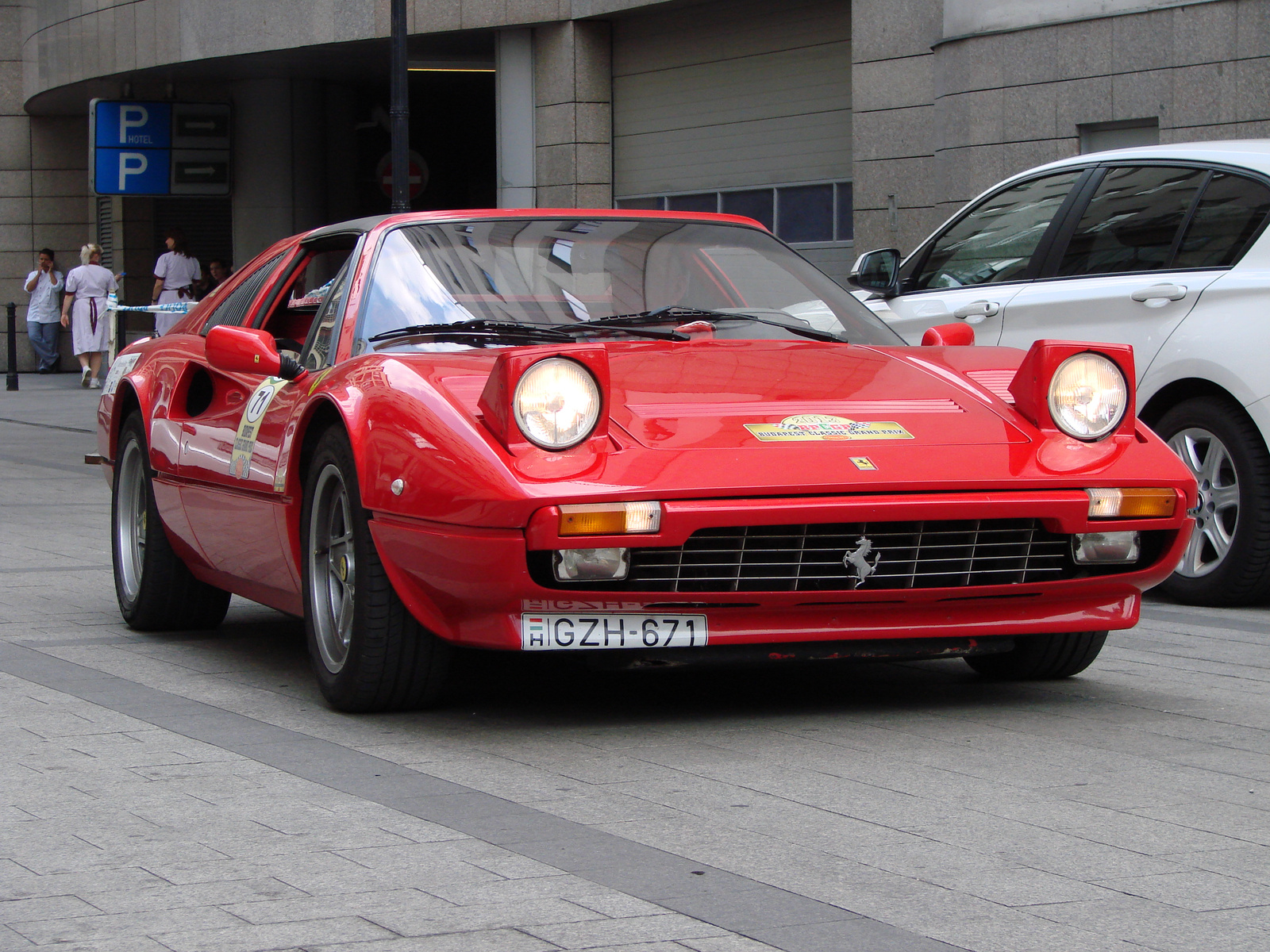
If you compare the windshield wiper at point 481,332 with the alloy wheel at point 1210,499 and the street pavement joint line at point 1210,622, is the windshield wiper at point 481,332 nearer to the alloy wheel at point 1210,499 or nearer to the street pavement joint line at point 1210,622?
the street pavement joint line at point 1210,622

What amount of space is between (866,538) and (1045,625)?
2.00 ft

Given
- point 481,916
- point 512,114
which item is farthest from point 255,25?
point 481,916

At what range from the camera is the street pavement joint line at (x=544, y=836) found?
9.80ft

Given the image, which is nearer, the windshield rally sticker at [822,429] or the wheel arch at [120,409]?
the windshield rally sticker at [822,429]

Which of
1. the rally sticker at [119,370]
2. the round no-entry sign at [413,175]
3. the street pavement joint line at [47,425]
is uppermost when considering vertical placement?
the round no-entry sign at [413,175]

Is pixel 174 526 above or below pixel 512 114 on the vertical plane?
below

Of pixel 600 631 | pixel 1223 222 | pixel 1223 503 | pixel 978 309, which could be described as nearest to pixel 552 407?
pixel 600 631

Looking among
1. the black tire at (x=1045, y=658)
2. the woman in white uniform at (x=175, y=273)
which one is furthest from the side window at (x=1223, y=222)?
the woman in white uniform at (x=175, y=273)

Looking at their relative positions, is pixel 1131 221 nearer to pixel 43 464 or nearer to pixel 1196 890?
pixel 1196 890

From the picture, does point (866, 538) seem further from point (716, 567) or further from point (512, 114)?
point (512, 114)

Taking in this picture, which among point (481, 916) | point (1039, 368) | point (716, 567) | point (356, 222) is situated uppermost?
point (356, 222)

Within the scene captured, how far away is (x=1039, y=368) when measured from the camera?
470 centimetres

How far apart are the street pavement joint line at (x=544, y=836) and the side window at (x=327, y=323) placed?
100cm

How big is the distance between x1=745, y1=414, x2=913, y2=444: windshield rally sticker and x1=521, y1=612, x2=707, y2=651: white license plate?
0.46 metres
